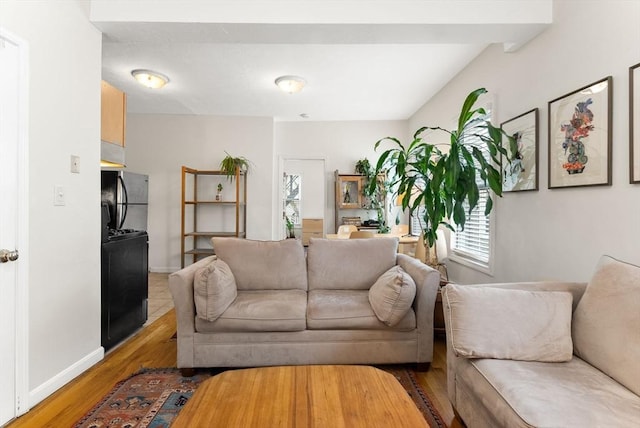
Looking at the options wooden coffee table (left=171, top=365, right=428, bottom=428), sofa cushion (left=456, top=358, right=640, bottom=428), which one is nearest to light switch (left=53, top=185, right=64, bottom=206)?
wooden coffee table (left=171, top=365, right=428, bottom=428)

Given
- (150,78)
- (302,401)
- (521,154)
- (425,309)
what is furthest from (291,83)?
(302,401)

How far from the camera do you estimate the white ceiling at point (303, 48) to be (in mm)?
2312

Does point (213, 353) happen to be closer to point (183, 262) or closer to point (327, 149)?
point (183, 262)

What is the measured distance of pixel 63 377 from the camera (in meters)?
Result: 2.06

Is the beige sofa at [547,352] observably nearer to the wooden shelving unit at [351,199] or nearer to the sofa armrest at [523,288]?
the sofa armrest at [523,288]

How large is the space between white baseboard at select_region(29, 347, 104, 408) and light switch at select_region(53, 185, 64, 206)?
1.06 m

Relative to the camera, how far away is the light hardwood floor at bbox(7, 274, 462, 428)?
5.81 ft

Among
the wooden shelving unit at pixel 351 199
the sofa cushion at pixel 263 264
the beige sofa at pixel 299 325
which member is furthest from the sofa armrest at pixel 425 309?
the wooden shelving unit at pixel 351 199

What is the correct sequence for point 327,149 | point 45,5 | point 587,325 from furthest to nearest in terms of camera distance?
point 327,149 → point 45,5 → point 587,325

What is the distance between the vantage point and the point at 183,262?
5.29 metres

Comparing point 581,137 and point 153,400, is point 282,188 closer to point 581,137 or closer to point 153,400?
point 153,400

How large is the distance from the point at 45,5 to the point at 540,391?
316cm

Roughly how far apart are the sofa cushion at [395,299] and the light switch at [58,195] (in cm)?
212

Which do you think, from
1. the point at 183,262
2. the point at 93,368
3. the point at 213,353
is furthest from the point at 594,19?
the point at 183,262
